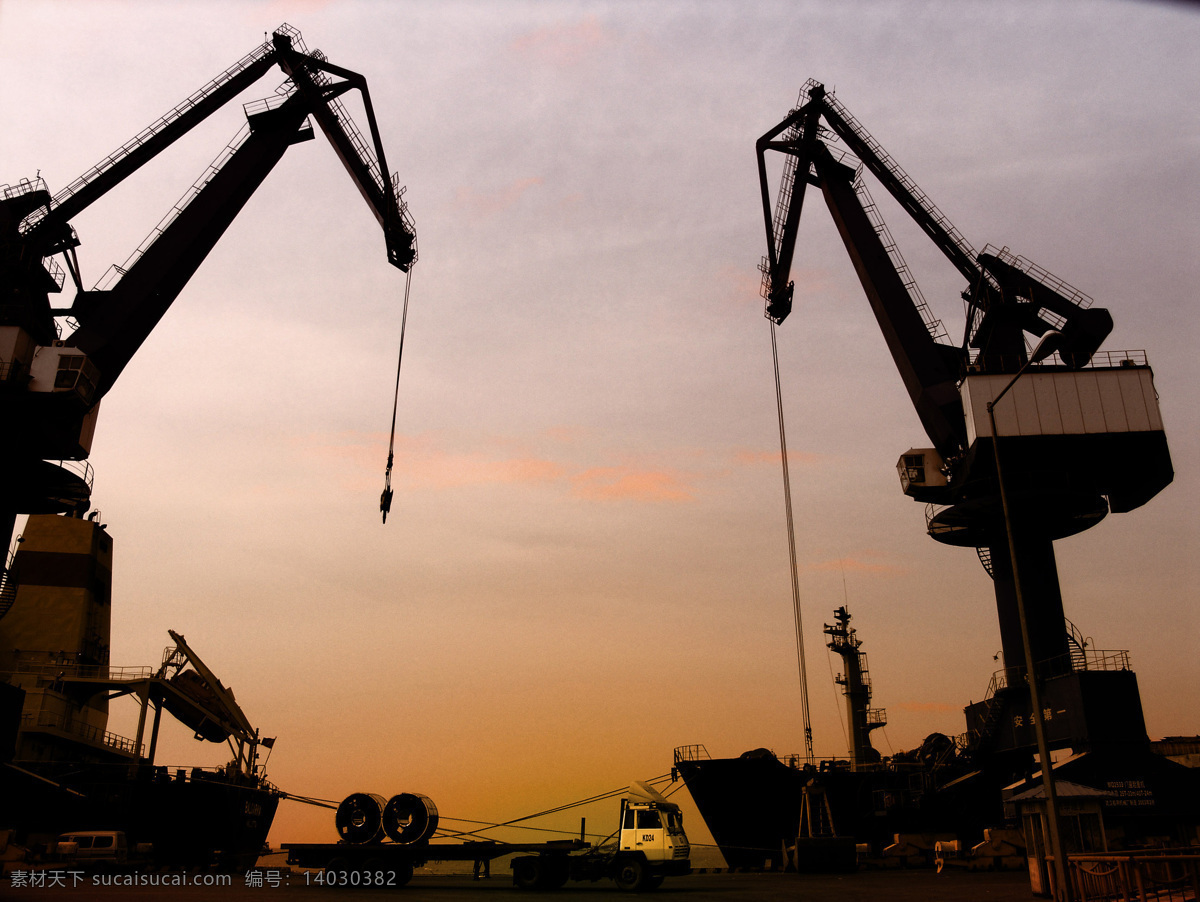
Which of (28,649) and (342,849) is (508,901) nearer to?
(342,849)

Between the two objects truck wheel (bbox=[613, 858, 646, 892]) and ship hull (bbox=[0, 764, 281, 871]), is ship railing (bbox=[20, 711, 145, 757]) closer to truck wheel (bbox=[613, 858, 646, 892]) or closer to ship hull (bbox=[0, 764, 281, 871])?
ship hull (bbox=[0, 764, 281, 871])

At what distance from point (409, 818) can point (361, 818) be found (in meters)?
1.58

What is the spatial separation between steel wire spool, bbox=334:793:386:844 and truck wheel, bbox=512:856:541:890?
441 centimetres

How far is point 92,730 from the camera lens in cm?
4622

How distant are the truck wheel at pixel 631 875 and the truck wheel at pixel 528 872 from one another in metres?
2.51

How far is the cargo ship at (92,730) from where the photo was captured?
3694 cm

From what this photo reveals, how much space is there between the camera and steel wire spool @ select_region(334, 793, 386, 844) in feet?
88.4

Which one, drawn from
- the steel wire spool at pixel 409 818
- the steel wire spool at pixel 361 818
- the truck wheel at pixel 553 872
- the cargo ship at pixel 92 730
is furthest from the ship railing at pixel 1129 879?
the cargo ship at pixel 92 730

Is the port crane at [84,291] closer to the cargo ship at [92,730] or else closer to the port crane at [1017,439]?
the cargo ship at [92,730]

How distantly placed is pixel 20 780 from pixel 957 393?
151 feet

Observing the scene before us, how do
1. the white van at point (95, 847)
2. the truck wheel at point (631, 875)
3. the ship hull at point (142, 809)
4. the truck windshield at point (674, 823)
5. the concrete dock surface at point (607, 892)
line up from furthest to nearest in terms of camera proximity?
the ship hull at point (142, 809) → the white van at point (95, 847) → the truck windshield at point (674, 823) → the truck wheel at point (631, 875) → the concrete dock surface at point (607, 892)

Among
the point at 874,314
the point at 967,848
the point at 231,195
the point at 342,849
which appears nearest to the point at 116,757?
the point at 342,849

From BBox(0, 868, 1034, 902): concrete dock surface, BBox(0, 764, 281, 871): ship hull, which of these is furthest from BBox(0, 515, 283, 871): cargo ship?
BBox(0, 868, 1034, 902): concrete dock surface

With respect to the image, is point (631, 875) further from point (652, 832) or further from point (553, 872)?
point (553, 872)
